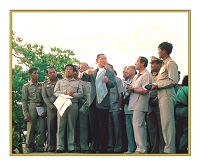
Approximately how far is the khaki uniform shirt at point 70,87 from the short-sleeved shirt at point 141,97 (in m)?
1.08

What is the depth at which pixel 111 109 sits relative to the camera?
458 inches

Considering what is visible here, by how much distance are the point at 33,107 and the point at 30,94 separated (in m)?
0.28

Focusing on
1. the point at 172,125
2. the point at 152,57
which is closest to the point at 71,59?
the point at 152,57

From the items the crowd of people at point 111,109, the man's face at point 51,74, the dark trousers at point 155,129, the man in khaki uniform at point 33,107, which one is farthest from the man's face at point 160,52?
the man in khaki uniform at point 33,107

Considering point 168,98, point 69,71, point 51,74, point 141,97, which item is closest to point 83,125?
point 69,71

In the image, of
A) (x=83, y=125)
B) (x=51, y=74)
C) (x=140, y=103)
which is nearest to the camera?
(x=140, y=103)

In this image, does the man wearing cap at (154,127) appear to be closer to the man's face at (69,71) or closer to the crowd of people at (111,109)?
the crowd of people at (111,109)

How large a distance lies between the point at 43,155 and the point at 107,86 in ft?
5.93

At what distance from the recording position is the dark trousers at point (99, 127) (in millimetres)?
11311

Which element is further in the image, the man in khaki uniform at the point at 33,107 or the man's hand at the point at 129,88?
the man in khaki uniform at the point at 33,107

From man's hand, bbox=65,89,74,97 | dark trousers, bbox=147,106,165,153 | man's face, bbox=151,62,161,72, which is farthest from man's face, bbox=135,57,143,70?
man's hand, bbox=65,89,74,97

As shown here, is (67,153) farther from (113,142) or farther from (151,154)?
(151,154)

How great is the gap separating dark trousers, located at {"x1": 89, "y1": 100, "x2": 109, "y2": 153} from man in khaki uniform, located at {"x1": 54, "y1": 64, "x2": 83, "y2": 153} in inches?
16.5

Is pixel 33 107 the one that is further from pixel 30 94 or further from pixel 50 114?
pixel 50 114
